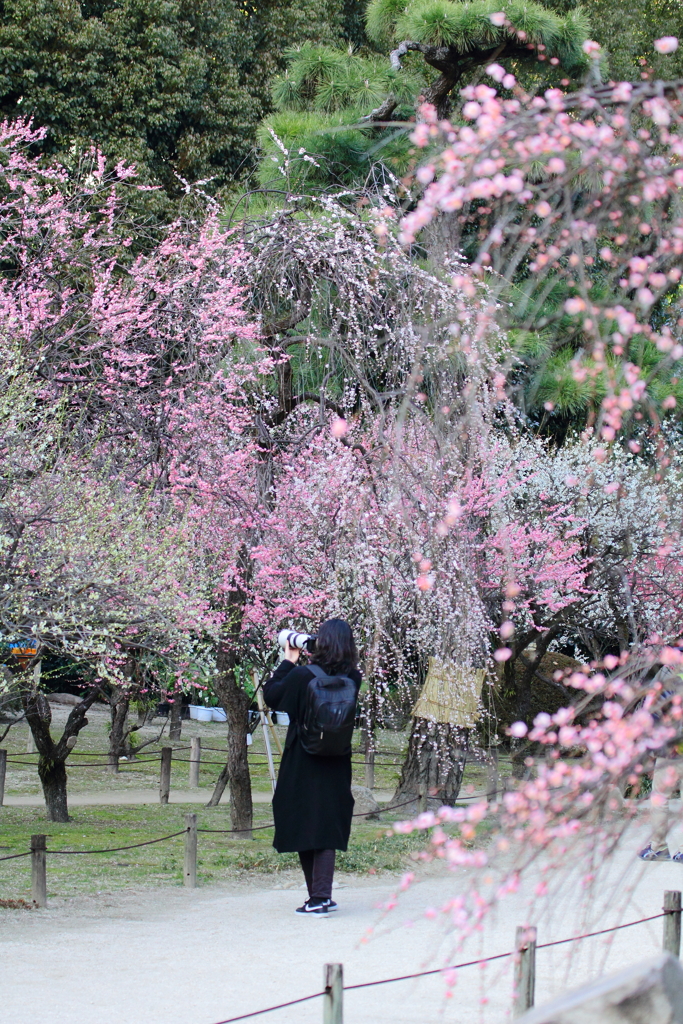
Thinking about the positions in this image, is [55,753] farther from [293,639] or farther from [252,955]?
[252,955]

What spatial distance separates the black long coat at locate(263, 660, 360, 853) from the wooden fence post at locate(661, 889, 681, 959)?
1.83 m

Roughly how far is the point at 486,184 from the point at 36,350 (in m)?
7.16

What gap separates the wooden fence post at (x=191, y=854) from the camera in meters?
7.70

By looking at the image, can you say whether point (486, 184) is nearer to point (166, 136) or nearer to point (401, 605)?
point (401, 605)

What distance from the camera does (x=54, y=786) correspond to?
12016mm

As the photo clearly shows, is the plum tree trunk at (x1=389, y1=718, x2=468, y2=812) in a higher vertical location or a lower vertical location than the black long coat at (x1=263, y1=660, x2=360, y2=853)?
lower

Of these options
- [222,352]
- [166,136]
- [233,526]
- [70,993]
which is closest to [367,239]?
[222,352]

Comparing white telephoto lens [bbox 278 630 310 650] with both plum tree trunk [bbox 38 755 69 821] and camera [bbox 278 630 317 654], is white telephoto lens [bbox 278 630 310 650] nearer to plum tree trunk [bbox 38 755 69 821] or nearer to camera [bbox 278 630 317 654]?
camera [bbox 278 630 317 654]

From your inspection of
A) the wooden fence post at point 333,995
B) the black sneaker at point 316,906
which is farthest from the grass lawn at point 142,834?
the wooden fence post at point 333,995

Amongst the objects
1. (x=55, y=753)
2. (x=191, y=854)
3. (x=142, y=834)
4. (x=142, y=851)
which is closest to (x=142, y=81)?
(x=55, y=753)

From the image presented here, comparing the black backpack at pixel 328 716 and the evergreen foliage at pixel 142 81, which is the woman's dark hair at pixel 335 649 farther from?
the evergreen foliage at pixel 142 81

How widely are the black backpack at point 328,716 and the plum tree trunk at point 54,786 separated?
21.4 feet

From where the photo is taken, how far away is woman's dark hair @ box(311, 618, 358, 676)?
6.27 meters

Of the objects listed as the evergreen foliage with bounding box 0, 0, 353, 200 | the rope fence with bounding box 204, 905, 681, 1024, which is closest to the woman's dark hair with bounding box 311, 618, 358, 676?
the rope fence with bounding box 204, 905, 681, 1024
